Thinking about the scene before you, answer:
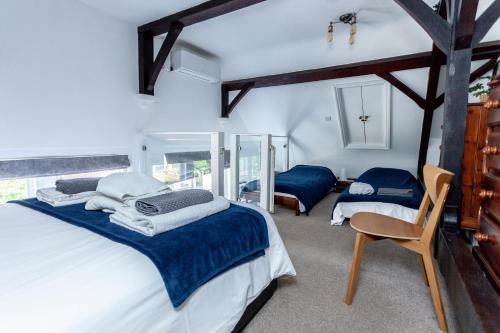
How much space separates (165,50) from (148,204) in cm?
209

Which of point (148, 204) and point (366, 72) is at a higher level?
point (366, 72)

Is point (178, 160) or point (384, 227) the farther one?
point (178, 160)

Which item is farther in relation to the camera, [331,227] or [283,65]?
[283,65]

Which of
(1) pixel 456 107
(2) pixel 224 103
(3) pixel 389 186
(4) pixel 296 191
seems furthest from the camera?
(2) pixel 224 103

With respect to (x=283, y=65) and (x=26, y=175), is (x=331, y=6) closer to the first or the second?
(x=283, y=65)

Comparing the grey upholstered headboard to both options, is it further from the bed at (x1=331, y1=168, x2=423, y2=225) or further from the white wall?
the bed at (x1=331, y1=168, x2=423, y2=225)

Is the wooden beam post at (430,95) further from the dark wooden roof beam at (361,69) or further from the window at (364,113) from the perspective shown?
the window at (364,113)

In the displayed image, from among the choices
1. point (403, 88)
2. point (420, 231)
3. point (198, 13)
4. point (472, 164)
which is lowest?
point (420, 231)

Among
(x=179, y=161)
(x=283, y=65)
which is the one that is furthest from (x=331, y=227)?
(x=283, y=65)

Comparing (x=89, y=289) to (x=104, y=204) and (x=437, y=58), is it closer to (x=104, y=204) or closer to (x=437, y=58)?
(x=104, y=204)

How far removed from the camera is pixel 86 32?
7.95 ft

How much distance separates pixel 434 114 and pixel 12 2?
5.03 m

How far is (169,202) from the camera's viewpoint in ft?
4.04

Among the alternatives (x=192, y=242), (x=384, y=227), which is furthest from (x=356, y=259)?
(x=192, y=242)
